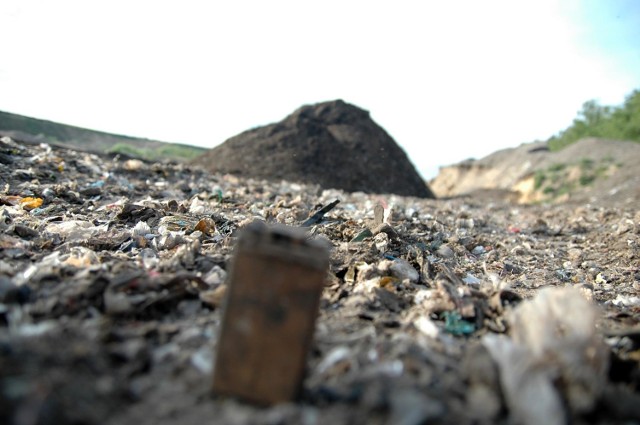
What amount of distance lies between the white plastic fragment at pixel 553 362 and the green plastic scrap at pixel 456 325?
551 millimetres

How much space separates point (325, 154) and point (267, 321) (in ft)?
48.9

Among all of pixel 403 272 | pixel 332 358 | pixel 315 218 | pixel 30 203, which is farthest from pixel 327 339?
pixel 30 203

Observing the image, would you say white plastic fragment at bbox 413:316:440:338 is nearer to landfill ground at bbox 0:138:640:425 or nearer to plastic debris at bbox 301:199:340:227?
landfill ground at bbox 0:138:640:425

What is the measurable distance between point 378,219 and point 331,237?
580 mm

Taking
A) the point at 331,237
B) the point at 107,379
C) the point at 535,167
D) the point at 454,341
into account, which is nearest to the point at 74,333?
the point at 107,379

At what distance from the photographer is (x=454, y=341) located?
204cm

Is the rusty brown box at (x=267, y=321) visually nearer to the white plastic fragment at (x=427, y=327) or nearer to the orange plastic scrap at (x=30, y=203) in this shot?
the white plastic fragment at (x=427, y=327)

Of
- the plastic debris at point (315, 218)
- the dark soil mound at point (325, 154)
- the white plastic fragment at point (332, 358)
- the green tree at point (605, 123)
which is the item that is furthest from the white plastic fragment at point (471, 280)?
the green tree at point (605, 123)

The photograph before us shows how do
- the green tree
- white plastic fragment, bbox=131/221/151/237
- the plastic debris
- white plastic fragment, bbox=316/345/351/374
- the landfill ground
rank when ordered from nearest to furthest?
the landfill ground < white plastic fragment, bbox=316/345/351/374 < white plastic fragment, bbox=131/221/151/237 < the plastic debris < the green tree

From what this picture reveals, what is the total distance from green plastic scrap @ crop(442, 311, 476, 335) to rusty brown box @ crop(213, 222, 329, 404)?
1.01 meters

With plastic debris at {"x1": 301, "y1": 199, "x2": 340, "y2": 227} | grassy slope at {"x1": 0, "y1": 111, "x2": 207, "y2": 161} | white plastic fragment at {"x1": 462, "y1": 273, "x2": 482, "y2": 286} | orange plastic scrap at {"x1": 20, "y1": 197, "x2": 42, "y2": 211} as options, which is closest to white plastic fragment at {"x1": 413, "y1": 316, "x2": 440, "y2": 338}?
white plastic fragment at {"x1": 462, "y1": 273, "x2": 482, "y2": 286}

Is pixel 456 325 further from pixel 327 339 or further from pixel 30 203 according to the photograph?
pixel 30 203

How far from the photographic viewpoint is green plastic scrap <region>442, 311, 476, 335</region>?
220cm

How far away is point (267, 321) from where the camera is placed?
142cm
